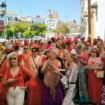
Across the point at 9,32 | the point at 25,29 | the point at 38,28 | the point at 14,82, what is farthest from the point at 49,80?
the point at 38,28

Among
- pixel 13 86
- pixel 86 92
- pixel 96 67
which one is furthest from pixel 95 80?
pixel 13 86

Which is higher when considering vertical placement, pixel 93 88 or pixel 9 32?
pixel 9 32

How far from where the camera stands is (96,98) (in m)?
9.17

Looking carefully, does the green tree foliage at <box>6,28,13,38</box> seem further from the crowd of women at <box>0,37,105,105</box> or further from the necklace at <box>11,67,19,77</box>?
the necklace at <box>11,67,19,77</box>

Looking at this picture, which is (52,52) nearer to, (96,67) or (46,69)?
(46,69)

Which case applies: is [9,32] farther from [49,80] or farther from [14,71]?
[14,71]

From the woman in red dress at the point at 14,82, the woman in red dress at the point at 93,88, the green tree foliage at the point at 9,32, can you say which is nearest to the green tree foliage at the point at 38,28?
the green tree foliage at the point at 9,32

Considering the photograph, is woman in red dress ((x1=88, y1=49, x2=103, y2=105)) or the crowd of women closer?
the crowd of women

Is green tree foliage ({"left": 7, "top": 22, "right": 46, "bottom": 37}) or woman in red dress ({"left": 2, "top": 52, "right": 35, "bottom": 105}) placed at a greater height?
green tree foliage ({"left": 7, "top": 22, "right": 46, "bottom": 37})

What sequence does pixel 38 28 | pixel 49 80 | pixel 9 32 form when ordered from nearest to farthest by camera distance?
pixel 49 80
pixel 9 32
pixel 38 28

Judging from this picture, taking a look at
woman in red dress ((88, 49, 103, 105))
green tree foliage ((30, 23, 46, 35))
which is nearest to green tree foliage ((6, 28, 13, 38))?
green tree foliage ((30, 23, 46, 35))

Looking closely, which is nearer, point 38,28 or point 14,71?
point 14,71

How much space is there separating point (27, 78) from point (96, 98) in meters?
2.60

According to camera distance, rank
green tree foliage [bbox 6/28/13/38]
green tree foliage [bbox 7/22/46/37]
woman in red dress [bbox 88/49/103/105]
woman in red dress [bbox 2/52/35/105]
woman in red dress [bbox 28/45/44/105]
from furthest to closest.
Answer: green tree foliage [bbox 7/22/46/37] < green tree foliage [bbox 6/28/13/38] < woman in red dress [bbox 88/49/103/105] < woman in red dress [bbox 28/45/44/105] < woman in red dress [bbox 2/52/35/105]
